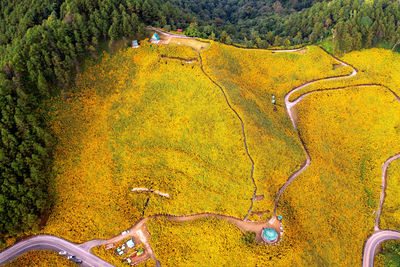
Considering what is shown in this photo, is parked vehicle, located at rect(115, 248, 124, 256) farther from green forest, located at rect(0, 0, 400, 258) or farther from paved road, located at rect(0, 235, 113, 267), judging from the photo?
green forest, located at rect(0, 0, 400, 258)

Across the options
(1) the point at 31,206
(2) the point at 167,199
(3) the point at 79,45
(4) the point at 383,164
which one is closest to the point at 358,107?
(4) the point at 383,164

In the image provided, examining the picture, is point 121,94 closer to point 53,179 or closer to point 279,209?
point 53,179

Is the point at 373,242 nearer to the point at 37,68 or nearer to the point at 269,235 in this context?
the point at 269,235

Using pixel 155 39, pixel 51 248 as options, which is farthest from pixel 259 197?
pixel 155 39

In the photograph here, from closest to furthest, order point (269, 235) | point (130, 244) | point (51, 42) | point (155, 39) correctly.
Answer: point (269, 235)
point (130, 244)
point (51, 42)
point (155, 39)

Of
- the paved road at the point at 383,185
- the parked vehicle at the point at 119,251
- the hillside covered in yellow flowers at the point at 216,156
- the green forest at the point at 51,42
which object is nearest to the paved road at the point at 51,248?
the hillside covered in yellow flowers at the point at 216,156
